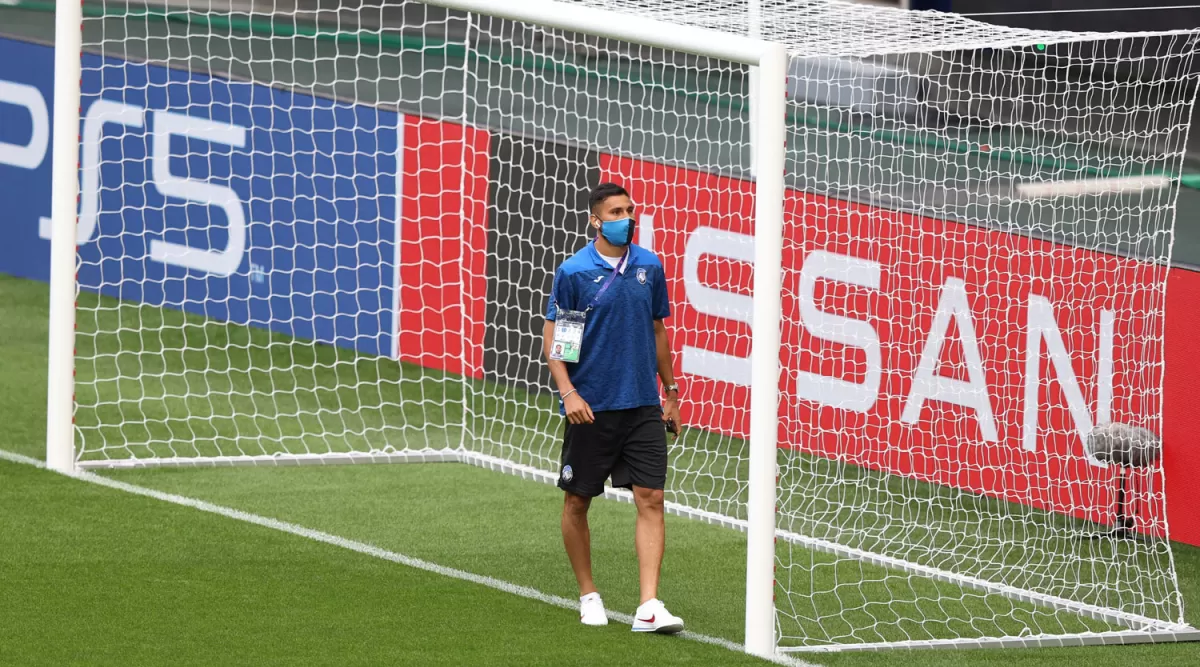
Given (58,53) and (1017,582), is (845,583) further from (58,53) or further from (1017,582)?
(58,53)

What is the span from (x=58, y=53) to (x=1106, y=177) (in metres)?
5.36

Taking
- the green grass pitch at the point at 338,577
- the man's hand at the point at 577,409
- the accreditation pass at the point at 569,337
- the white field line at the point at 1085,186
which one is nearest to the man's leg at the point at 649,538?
the green grass pitch at the point at 338,577

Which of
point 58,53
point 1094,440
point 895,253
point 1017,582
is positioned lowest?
point 1017,582

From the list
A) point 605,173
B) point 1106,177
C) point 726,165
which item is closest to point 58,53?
point 605,173

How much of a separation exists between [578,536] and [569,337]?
2.31ft

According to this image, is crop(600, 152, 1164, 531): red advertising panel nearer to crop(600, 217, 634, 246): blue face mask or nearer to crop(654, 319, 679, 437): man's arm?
crop(654, 319, 679, 437): man's arm

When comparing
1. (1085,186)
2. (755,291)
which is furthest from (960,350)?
(755,291)

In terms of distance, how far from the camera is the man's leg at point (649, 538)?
6203mm

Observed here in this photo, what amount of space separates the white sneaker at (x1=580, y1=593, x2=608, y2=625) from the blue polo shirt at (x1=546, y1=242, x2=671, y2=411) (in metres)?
0.67

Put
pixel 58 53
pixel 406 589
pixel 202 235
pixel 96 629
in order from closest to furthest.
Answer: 1. pixel 96 629
2. pixel 406 589
3. pixel 58 53
4. pixel 202 235

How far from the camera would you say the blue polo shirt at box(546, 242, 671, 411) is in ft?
20.1

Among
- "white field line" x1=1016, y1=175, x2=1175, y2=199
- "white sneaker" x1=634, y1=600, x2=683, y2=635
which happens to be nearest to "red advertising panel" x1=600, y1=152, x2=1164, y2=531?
"white field line" x1=1016, y1=175, x2=1175, y2=199

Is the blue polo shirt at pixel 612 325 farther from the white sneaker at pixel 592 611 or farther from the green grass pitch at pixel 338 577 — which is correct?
the green grass pitch at pixel 338 577

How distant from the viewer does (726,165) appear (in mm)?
10281
